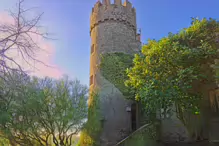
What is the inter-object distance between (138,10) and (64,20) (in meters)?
14.5

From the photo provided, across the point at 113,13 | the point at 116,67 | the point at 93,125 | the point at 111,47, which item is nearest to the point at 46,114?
the point at 93,125

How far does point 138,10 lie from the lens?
64.8 feet

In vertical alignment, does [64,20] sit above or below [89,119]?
above

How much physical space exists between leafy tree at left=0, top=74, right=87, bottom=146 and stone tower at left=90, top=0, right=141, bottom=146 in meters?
2.32

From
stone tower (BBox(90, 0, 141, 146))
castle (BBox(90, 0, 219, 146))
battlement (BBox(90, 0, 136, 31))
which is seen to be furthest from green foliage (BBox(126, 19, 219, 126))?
battlement (BBox(90, 0, 136, 31))

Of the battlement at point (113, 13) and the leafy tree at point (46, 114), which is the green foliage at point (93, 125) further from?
the battlement at point (113, 13)

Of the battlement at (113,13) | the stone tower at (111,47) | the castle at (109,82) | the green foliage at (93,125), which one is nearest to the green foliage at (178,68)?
the castle at (109,82)

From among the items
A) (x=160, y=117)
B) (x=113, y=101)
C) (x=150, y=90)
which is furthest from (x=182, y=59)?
(x=113, y=101)

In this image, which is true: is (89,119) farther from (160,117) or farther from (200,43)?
(200,43)

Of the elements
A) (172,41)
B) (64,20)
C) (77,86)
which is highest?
(172,41)

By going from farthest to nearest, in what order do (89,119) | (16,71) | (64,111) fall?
(89,119), (64,111), (16,71)

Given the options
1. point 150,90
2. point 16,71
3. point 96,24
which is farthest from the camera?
point 96,24

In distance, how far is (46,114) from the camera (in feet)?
39.6

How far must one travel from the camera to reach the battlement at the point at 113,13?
58.0ft
